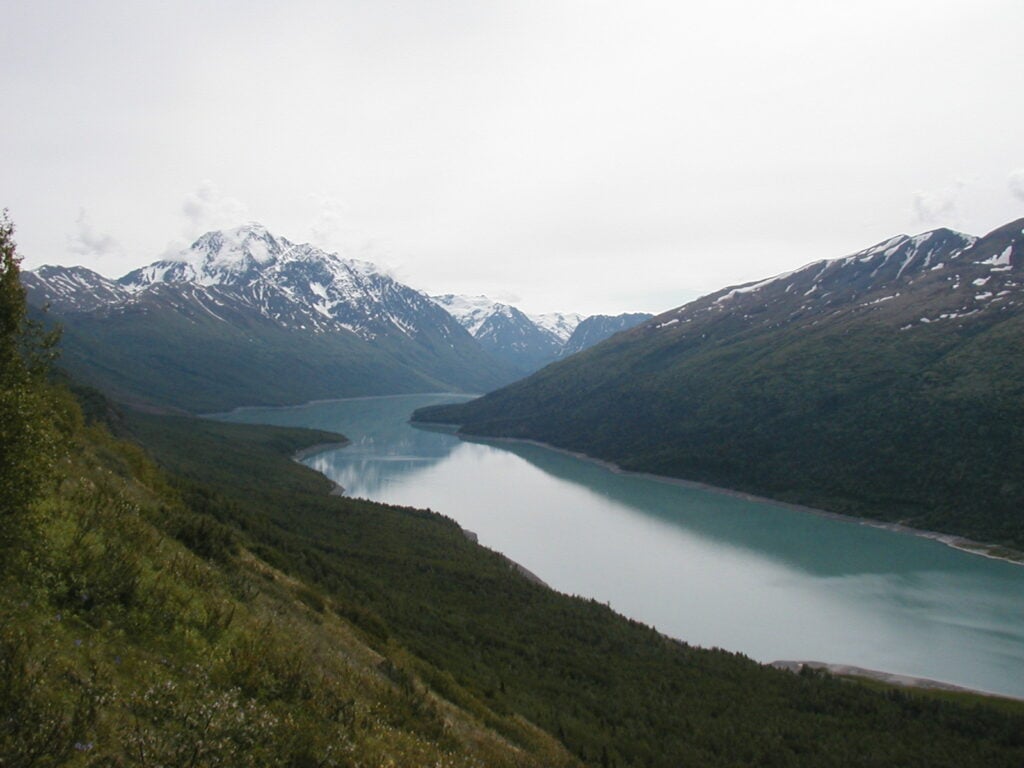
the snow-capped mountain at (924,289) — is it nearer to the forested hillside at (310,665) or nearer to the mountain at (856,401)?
the mountain at (856,401)

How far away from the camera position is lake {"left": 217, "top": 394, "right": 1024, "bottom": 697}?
157 feet

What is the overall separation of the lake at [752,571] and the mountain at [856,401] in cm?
916

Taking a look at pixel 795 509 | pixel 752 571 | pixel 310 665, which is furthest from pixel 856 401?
pixel 310 665

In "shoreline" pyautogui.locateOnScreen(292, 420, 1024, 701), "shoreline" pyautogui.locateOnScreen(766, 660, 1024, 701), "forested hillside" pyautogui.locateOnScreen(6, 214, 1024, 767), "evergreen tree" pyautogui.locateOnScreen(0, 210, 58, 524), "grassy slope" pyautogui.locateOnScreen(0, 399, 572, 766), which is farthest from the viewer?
"shoreline" pyautogui.locateOnScreen(292, 420, 1024, 701)

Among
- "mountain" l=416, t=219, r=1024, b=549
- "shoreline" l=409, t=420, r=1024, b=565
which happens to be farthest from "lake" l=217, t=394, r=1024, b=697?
"mountain" l=416, t=219, r=1024, b=549

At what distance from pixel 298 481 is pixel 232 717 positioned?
8652 cm

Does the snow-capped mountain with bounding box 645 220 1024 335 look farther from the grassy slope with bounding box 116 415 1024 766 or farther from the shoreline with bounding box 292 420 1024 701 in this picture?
the grassy slope with bounding box 116 415 1024 766

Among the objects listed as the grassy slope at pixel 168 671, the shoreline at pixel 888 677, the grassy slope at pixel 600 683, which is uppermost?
the grassy slope at pixel 168 671

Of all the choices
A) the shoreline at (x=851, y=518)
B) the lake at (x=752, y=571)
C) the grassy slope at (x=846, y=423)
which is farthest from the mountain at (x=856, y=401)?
the lake at (x=752, y=571)

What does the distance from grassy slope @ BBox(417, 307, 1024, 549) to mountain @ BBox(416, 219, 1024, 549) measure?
28 centimetres

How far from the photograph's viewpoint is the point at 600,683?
30516 millimetres

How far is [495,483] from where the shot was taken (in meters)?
116

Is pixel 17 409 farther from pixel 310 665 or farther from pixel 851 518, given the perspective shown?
pixel 851 518

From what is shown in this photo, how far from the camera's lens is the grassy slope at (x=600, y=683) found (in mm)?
23625
